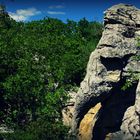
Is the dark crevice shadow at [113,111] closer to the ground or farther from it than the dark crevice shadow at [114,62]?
closer to the ground

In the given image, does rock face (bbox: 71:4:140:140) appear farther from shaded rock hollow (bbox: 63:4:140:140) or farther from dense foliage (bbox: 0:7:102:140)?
dense foliage (bbox: 0:7:102:140)

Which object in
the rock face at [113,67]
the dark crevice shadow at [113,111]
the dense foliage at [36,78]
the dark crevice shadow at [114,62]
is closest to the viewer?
the rock face at [113,67]

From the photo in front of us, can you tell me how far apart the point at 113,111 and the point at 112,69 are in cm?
454

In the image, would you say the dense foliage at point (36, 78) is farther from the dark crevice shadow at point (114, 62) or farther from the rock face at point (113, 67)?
the dark crevice shadow at point (114, 62)

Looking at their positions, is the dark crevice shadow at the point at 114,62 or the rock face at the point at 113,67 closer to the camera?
the rock face at the point at 113,67

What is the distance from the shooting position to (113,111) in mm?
51344

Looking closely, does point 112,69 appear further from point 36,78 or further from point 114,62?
point 36,78

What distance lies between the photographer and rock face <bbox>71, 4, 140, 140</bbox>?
160 feet

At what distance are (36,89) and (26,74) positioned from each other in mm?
1817

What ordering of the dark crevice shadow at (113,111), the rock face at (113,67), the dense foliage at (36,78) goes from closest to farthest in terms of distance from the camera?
the rock face at (113,67) < the dark crevice shadow at (113,111) < the dense foliage at (36,78)

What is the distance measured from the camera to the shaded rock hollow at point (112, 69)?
48.8m

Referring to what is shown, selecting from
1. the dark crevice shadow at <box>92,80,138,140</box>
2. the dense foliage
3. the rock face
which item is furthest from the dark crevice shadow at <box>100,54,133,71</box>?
the dense foliage

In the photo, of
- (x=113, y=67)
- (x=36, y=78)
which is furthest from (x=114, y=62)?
(x=36, y=78)

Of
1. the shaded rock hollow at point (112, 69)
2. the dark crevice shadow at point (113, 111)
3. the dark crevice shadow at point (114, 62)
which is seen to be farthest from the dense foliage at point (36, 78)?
the dark crevice shadow at point (114, 62)
